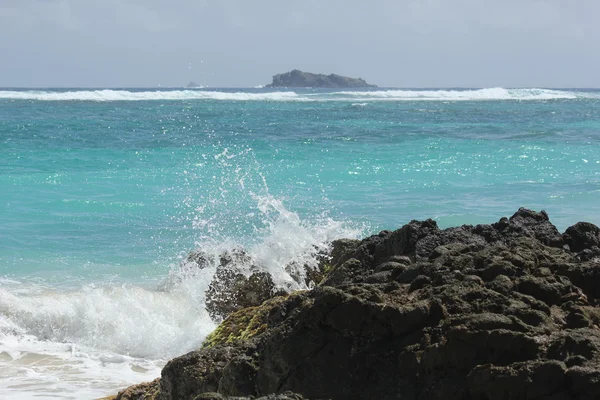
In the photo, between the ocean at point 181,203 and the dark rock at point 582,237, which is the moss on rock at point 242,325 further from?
the dark rock at point 582,237

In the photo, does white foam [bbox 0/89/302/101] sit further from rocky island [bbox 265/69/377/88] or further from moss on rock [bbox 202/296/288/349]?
rocky island [bbox 265/69/377/88]

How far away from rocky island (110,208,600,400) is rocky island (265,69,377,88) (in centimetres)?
12332

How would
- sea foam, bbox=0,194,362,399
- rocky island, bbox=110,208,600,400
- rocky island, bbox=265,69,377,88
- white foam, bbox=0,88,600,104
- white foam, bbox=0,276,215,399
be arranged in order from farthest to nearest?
rocky island, bbox=265,69,377,88 < white foam, bbox=0,88,600,104 < sea foam, bbox=0,194,362,399 < white foam, bbox=0,276,215,399 < rocky island, bbox=110,208,600,400

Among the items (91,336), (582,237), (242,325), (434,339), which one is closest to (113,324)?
(91,336)

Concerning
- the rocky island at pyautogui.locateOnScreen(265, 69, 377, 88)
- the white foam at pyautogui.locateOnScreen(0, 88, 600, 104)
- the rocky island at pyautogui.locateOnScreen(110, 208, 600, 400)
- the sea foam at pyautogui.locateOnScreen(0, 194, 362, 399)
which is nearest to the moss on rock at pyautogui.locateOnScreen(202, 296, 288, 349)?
the rocky island at pyautogui.locateOnScreen(110, 208, 600, 400)

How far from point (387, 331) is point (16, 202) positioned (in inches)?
449

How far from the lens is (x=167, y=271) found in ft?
30.2

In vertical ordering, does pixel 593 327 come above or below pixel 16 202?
above

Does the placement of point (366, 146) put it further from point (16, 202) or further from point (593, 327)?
point (593, 327)

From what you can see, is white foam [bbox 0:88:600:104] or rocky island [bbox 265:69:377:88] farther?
rocky island [bbox 265:69:377:88]

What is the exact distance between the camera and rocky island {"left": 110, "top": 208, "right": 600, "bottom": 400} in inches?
115

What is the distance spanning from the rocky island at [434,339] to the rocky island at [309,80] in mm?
123317

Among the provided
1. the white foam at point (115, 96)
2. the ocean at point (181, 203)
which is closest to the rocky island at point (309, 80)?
the white foam at point (115, 96)

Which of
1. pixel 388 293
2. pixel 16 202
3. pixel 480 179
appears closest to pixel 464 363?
pixel 388 293
